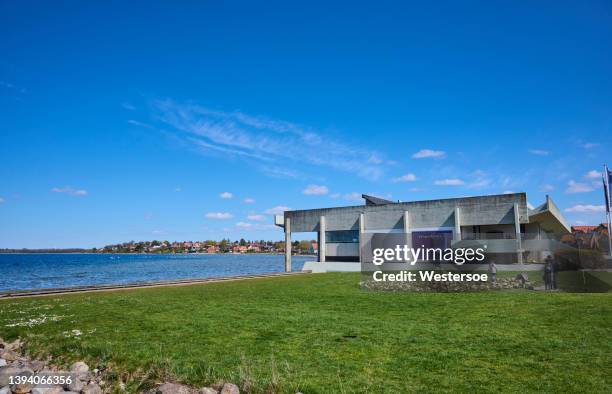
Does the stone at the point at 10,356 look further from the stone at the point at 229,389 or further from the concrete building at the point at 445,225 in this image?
the concrete building at the point at 445,225

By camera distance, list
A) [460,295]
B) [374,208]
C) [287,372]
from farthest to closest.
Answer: [374,208] → [460,295] → [287,372]

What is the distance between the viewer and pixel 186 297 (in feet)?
60.0

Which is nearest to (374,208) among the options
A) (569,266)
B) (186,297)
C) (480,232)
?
(480,232)

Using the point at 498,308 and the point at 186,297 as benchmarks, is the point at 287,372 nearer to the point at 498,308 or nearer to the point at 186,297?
the point at 498,308

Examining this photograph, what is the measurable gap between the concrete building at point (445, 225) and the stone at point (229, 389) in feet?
103

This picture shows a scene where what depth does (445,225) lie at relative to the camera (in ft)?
121

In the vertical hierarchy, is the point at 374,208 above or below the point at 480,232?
above

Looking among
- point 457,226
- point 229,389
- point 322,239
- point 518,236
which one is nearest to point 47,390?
point 229,389

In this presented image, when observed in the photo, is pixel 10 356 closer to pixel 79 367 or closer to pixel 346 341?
pixel 79 367

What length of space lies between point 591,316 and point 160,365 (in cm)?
1178

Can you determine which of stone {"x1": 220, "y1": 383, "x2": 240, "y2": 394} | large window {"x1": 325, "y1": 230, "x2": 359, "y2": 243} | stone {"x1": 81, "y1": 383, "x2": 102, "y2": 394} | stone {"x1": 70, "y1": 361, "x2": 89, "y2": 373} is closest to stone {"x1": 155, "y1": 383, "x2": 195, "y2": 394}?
stone {"x1": 220, "y1": 383, "x2": 240, "y2": 394}

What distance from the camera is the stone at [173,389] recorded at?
6.21 metres

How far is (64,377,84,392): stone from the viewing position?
670 cm

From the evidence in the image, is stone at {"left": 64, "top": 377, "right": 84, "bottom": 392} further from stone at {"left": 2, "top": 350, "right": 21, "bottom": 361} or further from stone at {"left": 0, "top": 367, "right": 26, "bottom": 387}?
stone at {"left": 2, "top": 350, "right": 21, "bottom": 361}
